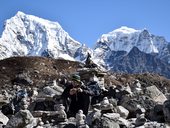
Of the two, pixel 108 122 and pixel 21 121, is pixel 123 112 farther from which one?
pixel 21 121

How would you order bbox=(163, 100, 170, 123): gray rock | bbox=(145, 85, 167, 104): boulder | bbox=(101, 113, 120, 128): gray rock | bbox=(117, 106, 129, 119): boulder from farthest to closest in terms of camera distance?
bbox=(145, 85, 167, 104): boulder
bbox=(117, 106, 129, 119): boulder
bbox=(163, 100, 170, 123): gray rock
bbox=(101, 113, 120, 128): gray rock

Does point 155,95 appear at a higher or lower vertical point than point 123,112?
higher

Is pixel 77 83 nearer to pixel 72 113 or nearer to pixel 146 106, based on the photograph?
pixel 72 113

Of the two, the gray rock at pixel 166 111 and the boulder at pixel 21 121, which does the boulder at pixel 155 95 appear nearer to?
the gray rock at pixel 166 111

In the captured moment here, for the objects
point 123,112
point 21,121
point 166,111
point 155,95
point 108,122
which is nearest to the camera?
point 108,122

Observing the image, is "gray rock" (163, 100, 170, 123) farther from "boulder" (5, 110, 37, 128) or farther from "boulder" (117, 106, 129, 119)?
"boulder" (5, 110, 37, 128)

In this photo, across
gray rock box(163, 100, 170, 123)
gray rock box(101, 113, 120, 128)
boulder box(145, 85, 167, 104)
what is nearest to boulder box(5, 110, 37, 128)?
gray rock box(101, 113, 120, 128)

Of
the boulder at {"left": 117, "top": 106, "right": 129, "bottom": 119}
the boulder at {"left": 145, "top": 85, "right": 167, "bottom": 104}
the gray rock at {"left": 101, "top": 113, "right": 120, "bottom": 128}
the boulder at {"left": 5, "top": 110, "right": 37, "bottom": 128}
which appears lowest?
the gray rock at {"left": 101, "top": 113, "right": 120, "bottom": 128}

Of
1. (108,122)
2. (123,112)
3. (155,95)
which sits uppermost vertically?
(155,95)

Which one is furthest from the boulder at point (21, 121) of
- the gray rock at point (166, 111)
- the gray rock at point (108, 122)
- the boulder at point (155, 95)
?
the boulder at point (155, 95)

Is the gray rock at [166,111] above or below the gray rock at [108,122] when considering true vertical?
above

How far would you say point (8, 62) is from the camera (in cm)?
5378

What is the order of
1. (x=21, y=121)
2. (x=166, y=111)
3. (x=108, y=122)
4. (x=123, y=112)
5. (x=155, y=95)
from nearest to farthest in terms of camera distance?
(x=108, y=122) < (x=21, y=121) < (x=166, y=111) < (x=123, y=112) < (x=155, y=95)

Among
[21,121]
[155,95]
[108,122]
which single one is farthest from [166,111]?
[155,95]
